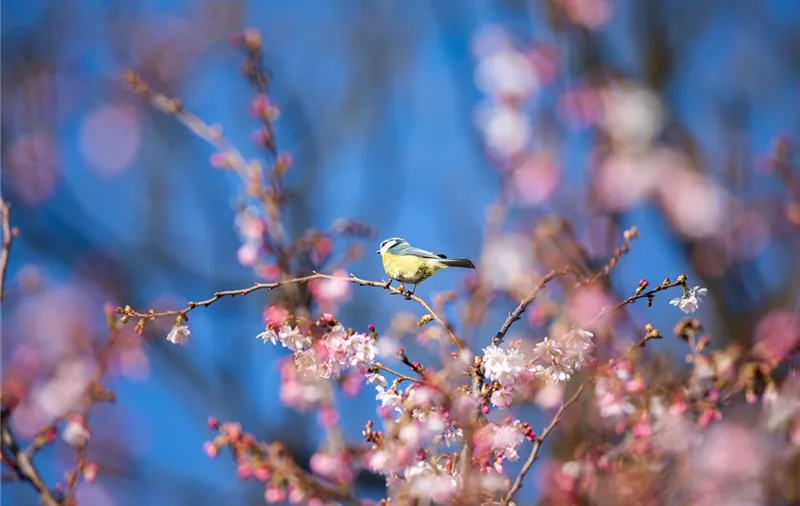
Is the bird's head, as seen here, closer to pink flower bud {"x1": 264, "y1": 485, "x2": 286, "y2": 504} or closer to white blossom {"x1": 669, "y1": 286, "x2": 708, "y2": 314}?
pink flower bud {"x1": 264, "y1": 485, "x2": 286, "y2": 504}

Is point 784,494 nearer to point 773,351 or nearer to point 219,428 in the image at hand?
point 773,351

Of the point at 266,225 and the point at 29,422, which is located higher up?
the point at 266,225

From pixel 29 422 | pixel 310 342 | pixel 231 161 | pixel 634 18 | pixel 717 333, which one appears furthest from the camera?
pixel 231 161

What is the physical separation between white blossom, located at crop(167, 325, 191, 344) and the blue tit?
1.16 meters

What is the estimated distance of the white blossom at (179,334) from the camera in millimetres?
2617

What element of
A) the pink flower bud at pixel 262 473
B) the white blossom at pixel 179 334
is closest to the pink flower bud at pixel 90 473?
the pink flower bud at pixel 262 473

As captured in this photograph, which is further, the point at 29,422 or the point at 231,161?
the point at 231,161

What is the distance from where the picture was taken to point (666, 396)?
337 cm

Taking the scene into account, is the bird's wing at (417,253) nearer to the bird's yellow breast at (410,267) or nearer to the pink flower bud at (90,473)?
the bird's yellow breast at (410,267)

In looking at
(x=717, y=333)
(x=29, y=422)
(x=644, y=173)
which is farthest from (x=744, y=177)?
(x=29, y=422)

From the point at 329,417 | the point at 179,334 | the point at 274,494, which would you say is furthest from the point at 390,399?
the point at 329,417

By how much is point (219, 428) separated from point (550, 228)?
6.46 ft

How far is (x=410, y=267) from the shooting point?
3.74 m

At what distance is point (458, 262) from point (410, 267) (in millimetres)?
343
